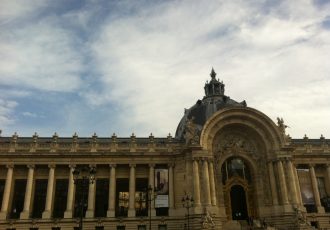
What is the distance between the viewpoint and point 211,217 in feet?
126

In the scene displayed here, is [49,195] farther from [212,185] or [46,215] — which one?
[212,185]

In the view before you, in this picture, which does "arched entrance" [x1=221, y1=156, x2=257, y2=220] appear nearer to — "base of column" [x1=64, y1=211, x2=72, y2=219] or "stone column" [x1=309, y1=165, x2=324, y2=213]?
"stone column" [x1=309, y1=165, x2=324, y2=213]

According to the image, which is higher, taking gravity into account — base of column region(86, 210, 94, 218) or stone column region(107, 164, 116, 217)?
stone column region(107, 164, 116, 217)

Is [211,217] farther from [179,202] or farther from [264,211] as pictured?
[264,211]

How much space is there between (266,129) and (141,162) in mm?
17810

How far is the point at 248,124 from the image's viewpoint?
4553 centimetres

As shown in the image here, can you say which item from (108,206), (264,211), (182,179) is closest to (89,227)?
(108,206)

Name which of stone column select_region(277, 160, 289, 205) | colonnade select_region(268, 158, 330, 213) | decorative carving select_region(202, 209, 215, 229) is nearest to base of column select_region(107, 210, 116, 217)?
decorative carving select_region(202, 209, 215, 229)

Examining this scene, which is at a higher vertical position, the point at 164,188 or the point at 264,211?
the point at 164,188

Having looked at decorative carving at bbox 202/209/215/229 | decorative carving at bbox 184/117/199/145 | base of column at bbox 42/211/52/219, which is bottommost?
decorative carving at bbox 202/209/215/229

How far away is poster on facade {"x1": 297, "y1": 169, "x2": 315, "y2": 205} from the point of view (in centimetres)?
4607

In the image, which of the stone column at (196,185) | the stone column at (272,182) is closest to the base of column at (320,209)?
the stone column at (272,182)

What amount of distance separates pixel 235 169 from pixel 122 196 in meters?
16.0

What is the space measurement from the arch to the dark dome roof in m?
2.06
